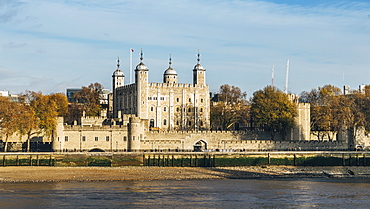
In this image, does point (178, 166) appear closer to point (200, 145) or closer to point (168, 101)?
point (200, 145)

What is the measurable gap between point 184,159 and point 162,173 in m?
7.70

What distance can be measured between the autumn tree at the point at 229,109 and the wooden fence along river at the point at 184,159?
36.1m

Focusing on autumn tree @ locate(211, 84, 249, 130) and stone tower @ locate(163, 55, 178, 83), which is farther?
stone tower @ locate(163, 55, 178, 83)

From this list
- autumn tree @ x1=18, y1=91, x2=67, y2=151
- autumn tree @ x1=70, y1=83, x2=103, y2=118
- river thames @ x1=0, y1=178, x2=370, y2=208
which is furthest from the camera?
autumn tree @ x1=70, y1=83, x2=103, y2=118

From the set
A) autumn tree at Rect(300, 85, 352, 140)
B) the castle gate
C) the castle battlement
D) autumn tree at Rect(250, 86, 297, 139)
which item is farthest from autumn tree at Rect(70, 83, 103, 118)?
autumn tree at Rect(300, 85, 352, 140)

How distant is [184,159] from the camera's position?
75562 mm

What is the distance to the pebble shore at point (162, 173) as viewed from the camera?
64000mm

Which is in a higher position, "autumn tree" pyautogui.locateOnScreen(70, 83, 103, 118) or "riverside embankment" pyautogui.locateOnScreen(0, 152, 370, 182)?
"autumn tree" pyautogui.locateOnScreen(70, 83, 103, 118)

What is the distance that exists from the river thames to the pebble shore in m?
→ 2.79

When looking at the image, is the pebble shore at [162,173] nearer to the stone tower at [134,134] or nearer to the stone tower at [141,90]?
the stone tower at [134,134]

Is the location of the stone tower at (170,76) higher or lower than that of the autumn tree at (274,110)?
higher

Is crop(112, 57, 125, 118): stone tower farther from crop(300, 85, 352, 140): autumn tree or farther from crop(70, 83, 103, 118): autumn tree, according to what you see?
crop(300, 85, 352, 140): autumn tree

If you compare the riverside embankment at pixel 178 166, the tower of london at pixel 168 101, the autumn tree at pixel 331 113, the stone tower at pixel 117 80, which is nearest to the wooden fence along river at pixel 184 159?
the riverside embankment at pixel 178 166

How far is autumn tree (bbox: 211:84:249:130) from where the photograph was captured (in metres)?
116
